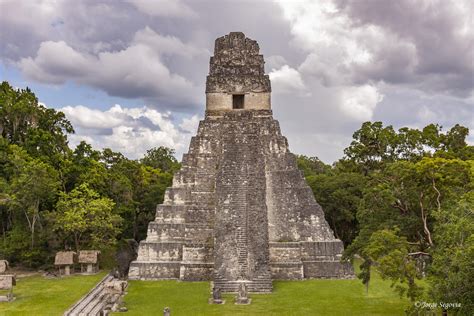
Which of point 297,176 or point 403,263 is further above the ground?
point 297,176

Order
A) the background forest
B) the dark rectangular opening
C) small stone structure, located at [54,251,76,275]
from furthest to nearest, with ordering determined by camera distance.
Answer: the dark rectangular opening < small stone structure, located at [54,251,76,275] < the background forest

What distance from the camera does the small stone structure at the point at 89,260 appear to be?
2252 centimetres

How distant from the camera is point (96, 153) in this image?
28.4 m

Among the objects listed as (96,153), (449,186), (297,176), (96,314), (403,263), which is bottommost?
(96,314)

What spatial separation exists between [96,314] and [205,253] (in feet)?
18.8

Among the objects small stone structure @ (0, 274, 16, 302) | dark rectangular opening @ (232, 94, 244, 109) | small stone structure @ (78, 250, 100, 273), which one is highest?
dark rectangular opening @ (232, 94, 244, 109)

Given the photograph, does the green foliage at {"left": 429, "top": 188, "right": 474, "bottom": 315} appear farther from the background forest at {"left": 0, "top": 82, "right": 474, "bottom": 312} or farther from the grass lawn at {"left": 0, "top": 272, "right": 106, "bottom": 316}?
the grass lawn at {"left": 0, "top": 272, "right": 106, "bottom": 316}

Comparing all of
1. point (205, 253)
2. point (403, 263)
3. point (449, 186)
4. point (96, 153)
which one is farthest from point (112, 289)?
point (96, 153)

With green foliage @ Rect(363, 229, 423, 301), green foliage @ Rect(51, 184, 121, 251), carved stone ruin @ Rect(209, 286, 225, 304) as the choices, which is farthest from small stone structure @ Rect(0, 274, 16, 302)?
green foliage @ Rect(363, 229, 423, 301)

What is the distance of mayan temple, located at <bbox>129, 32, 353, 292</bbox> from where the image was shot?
63.4 ft

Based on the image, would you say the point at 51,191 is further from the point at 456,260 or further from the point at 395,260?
the point at 456,260

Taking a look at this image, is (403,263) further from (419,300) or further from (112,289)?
(112,289)

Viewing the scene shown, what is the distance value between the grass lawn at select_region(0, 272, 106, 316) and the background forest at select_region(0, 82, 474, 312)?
8.21 ft

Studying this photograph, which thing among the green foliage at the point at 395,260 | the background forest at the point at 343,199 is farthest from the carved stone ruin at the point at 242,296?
the green foliage at the point at 395,260
